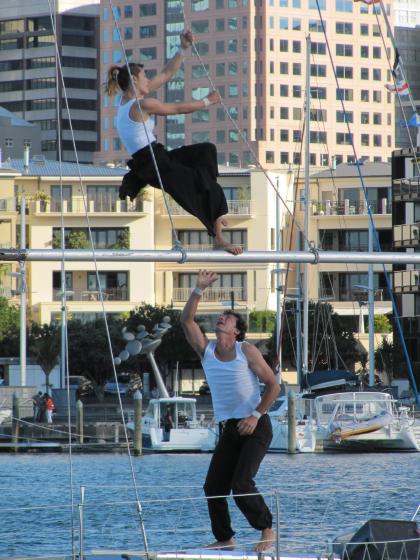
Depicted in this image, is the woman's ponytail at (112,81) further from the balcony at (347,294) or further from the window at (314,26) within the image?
the window at (314,26)

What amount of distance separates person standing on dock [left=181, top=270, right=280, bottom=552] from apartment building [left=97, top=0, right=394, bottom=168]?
140 m

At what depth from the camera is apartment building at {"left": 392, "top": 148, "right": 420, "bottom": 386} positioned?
260 ft

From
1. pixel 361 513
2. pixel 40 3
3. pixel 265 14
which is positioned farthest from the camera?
pixel 40 3

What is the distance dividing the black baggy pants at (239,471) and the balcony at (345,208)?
8953 cm

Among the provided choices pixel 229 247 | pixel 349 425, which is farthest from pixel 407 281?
pixel 229 247

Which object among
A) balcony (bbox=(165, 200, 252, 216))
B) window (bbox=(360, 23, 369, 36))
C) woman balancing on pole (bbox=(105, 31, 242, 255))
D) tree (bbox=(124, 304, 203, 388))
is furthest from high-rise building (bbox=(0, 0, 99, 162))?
woman balancing on pole (bbox=(105, 31, 242, 255))

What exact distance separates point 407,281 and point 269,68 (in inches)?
3049

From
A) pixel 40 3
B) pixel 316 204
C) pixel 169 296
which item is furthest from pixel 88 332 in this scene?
pixel 40 3

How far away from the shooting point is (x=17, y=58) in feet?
546

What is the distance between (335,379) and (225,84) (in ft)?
338

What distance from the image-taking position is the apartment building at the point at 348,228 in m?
102

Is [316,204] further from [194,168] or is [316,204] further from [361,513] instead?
[194,168]

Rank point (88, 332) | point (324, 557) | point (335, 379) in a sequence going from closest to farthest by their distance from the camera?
point (324, 557) < point (335, 379) < point (88, 332)

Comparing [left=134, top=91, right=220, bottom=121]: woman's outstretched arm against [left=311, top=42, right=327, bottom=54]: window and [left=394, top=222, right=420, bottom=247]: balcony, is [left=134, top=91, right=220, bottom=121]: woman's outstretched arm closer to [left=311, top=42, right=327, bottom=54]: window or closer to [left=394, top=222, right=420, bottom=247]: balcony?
[left=394, top=222, right=420, bottom=247]: balcony
